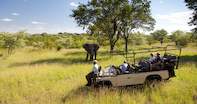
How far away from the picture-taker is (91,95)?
1326cm

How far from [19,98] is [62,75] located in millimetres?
5925

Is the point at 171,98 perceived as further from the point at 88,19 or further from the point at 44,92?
the point at 88,19

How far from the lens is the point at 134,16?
35969 millimetres

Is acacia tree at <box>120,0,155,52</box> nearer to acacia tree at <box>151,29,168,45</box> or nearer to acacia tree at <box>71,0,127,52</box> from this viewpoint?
acacia tree at <box>71,0,127,52</box>

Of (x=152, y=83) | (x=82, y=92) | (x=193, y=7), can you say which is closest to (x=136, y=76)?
(x=152, y=83)

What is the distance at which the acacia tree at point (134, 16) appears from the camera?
34312mm

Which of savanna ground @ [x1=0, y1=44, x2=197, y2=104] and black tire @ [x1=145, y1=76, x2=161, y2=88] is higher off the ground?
black tire @ [x1=145, y1=76, x2=161, y2=88]

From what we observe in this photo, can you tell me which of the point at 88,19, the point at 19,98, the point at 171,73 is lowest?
the point at 19,98

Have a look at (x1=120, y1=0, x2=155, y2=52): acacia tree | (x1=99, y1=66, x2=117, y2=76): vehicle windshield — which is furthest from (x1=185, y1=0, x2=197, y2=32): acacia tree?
(x1=99, y1=66, x2=117, y2=76): vehicle windshield

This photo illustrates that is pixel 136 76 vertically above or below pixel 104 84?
above

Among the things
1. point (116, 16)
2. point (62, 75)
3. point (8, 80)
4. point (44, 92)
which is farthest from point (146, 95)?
point (116, 16)

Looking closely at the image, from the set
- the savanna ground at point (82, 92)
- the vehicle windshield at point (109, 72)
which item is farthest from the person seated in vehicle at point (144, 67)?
the vehicle windshield at point (109, 72)

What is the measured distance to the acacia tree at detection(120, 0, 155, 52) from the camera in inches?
1351

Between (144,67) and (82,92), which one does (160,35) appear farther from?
(82,92)
